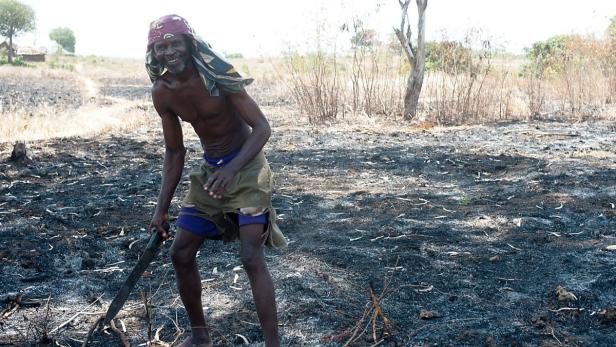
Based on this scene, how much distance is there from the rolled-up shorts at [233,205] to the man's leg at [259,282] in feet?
0.26

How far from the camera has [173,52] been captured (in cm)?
283

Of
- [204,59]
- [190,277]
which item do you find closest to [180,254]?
[190,277]

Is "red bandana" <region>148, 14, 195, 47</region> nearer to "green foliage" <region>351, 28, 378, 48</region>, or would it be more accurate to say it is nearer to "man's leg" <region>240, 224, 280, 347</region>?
"man's leg" <region>240, 224, 280, 347</region>

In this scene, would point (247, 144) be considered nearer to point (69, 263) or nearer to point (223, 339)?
point (223, 339)

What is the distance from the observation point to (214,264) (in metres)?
4.33

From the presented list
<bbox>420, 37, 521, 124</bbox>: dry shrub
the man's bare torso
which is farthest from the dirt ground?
<bbox>420, 37, 521, 124</bbox>: dry shrub

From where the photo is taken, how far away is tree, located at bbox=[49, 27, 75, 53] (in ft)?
345

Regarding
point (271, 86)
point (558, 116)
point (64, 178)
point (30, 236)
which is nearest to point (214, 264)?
point (30, 236)

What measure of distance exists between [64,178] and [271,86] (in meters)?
15.6

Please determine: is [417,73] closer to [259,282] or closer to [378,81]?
[378,81]

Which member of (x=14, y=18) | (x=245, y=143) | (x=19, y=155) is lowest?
(x=19, y=155)

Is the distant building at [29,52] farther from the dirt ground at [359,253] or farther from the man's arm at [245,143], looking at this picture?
the man's arm at [245,143]

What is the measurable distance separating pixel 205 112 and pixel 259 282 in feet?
2.53

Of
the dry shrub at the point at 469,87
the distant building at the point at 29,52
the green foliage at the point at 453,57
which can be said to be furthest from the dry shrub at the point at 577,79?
the distant building at the point at 29,52
